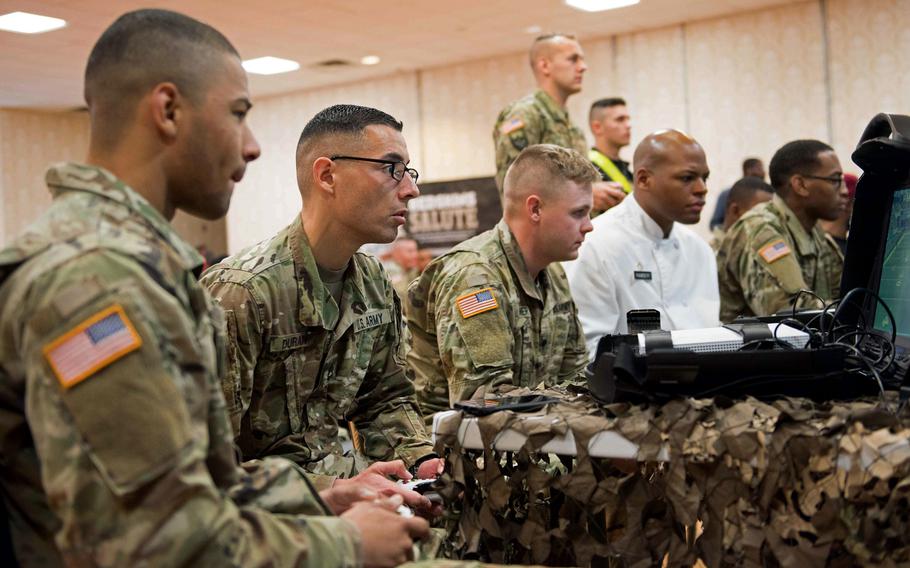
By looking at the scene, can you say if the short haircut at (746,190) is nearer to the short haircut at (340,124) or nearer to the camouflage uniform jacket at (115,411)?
the short haircut at (340,124)

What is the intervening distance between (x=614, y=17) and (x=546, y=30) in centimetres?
63

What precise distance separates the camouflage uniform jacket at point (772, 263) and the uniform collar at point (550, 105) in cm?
96

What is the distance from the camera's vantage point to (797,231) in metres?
4.11

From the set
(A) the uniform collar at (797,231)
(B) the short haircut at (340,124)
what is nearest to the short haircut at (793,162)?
(A) the uniform collar at (797,231)

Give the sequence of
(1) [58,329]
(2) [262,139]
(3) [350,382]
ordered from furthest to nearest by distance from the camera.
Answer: (2) [262,139] < (3) [350,382] < (1) [58,329]

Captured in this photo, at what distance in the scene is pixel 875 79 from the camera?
703 centimetres

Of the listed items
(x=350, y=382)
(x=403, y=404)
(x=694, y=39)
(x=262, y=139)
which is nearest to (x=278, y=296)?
(x=350, y=382)

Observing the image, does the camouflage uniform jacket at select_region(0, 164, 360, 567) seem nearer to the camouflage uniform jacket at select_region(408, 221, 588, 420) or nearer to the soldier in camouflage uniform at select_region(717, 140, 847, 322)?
the camouflage uniform jacket at select_region(408, 221, 588, 420)

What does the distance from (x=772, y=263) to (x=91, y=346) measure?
330 centimetres

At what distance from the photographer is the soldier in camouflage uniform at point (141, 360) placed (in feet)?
3.06

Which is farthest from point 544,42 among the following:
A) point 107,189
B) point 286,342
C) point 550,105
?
point 107,189

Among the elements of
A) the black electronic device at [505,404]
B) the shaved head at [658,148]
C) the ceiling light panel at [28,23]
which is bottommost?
the black electronic device at [505,404]

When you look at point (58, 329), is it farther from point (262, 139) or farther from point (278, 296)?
point (262, 139)

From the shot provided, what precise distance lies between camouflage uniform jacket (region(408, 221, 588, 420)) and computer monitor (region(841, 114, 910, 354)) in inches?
32.1
